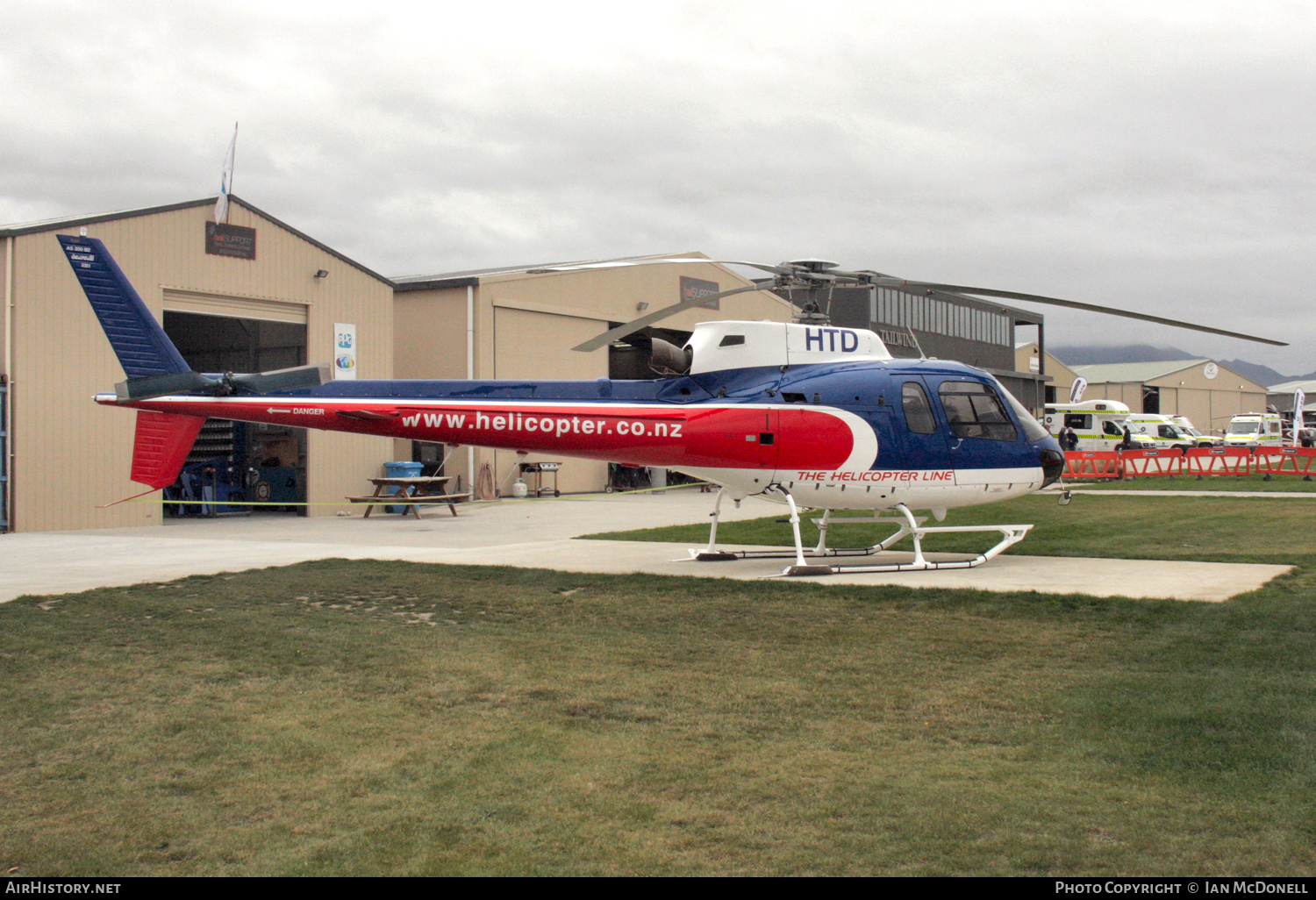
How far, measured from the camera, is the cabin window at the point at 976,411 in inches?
495

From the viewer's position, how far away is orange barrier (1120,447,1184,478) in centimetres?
3369

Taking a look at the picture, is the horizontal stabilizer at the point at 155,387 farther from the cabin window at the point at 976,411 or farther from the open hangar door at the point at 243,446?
the open hangar door at the point at 243,446

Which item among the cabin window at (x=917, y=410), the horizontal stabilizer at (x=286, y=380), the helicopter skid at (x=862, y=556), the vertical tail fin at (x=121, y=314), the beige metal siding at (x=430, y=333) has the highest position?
the beige metal siding at (x=430, y=333)

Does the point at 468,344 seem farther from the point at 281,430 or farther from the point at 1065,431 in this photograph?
the point at 1065,431

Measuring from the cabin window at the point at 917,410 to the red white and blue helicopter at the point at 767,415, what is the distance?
0.01 m

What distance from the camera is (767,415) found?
12.1 meters

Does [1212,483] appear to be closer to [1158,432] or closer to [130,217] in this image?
[1158,432]

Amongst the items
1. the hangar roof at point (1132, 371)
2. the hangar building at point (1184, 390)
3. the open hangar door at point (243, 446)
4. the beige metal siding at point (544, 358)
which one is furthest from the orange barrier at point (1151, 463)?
the hangar roof at point (1132, 371)

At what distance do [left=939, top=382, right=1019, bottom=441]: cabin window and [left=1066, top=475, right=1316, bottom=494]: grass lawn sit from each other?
1717cm

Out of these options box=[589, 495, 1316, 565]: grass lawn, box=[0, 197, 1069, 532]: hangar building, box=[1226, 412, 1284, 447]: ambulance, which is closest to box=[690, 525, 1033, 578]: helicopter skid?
box=[589, 495, 1316, 565]: grass lawn

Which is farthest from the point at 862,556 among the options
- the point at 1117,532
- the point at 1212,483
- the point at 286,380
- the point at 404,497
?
the point at 1212,483

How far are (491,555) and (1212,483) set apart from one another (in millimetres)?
23623

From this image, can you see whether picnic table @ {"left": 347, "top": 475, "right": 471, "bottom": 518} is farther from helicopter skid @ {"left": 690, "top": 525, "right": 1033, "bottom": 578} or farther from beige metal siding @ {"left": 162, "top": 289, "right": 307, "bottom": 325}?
helicopter skid @ {"left": 690, "top": 525, "right": 1033, "bottom": 578}

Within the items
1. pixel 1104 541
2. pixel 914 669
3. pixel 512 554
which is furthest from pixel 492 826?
pixel 1104 541
